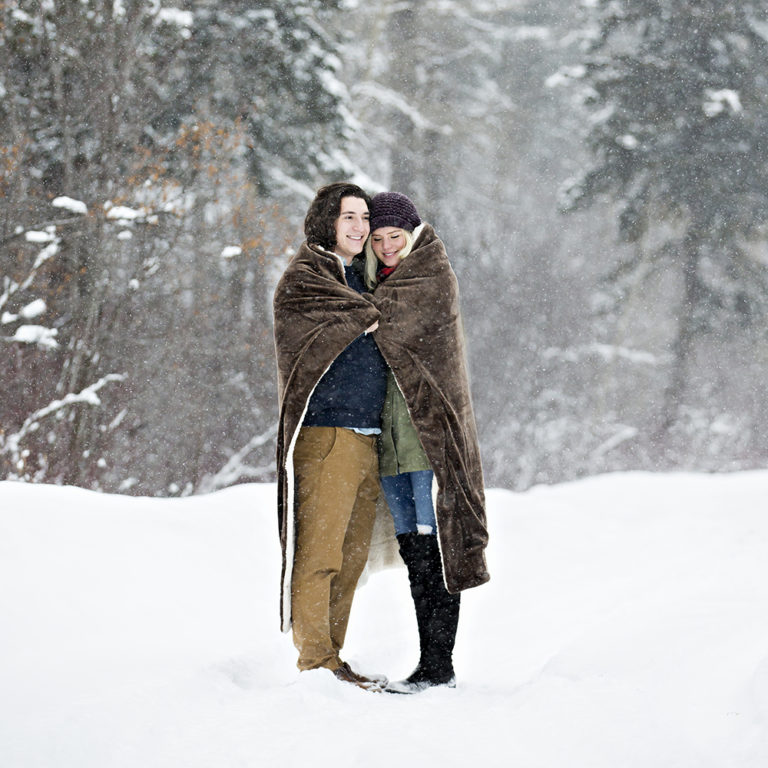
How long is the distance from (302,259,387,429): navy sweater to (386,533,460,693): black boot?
19.5 inches

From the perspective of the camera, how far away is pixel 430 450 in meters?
3.45

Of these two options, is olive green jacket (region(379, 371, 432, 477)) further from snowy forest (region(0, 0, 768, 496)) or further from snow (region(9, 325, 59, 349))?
snowy forest (region(0, 0, 768, 496))

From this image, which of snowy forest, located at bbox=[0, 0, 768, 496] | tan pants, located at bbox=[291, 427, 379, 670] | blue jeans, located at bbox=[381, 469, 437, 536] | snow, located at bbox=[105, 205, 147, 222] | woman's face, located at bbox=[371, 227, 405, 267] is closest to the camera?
tan pants, located at bbox=[291, 427, 379, 670]

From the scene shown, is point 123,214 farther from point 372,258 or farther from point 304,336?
point 304,336

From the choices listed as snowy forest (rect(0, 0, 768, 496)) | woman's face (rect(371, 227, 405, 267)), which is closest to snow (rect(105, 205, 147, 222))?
snowy forest (rect(0, 0, 768, 496))

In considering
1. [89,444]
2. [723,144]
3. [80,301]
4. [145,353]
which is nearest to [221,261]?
[145,353]

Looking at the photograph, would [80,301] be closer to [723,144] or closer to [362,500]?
[362,500]

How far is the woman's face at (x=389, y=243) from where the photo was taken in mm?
3623

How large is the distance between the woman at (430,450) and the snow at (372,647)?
10.5 inches

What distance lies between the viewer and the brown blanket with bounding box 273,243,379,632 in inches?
136

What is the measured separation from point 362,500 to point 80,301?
22.4 ft

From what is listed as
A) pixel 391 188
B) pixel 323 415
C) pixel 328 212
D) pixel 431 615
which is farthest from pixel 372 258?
pixel 391 188

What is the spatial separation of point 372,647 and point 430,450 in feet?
4.39

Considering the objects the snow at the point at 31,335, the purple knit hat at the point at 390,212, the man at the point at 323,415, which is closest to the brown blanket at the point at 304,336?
the man at the point at 323,415
